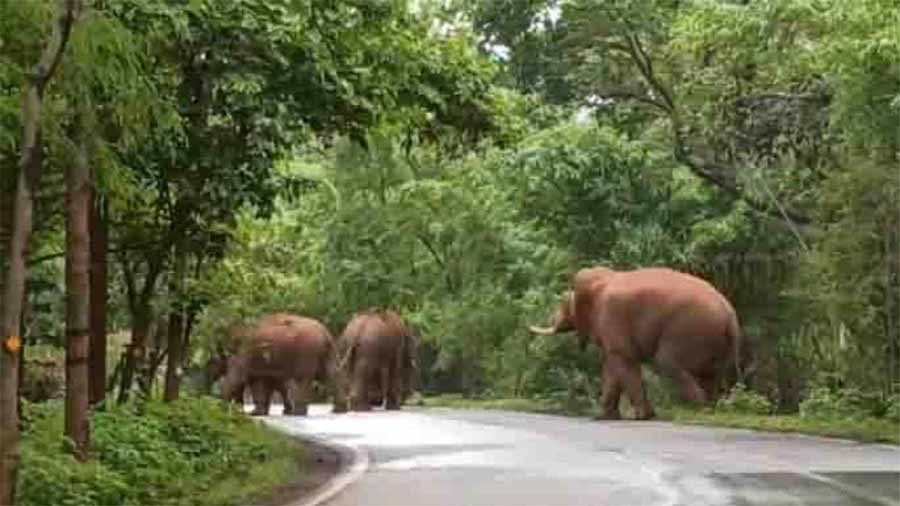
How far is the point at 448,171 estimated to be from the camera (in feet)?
145

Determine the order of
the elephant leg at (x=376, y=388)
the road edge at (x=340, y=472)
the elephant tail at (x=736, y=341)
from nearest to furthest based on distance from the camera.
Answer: the road edge at (x=340, y=472), the elephant tail at (x=736, y=341), the elephant leg at (x=376, y=388)

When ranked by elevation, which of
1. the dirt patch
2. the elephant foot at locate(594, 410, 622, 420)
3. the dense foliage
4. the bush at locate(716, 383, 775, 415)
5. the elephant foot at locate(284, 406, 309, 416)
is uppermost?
the dense foliage

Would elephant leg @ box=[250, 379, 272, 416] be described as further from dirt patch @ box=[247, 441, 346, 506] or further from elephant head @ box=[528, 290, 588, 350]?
dirt patch @ box=[247, 441, 346, 506]

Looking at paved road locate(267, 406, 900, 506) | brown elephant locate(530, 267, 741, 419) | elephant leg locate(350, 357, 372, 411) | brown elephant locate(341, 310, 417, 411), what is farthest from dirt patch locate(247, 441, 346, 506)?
elephant leg locate(350, 357, 372, 411)

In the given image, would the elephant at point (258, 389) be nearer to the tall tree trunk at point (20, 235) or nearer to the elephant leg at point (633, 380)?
the elephant leg at point (633, 380)

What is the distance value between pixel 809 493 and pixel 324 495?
4.47 meters

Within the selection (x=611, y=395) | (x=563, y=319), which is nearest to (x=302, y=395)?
(x=563, y=319)

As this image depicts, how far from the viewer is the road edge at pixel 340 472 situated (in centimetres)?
1508

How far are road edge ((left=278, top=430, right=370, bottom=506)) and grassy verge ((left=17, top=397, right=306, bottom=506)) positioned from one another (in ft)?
1.58

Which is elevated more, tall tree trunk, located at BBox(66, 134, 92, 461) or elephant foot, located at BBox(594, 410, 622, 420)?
tall tree trunk, located at BBox(66, 134, 92, 461)

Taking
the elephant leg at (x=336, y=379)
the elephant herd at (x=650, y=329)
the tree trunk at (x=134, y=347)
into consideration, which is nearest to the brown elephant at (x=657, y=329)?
the elephant herd at (x=650, y=329)

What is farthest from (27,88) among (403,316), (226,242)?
(403,316)

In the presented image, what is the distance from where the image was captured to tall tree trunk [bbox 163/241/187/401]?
19391 millimetres

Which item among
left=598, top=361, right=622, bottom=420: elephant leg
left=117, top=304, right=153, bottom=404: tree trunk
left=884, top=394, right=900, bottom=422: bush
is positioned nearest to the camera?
left=117, top=304, right=153, bottom=404: tree trunk
